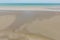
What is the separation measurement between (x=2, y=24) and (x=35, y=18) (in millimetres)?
128

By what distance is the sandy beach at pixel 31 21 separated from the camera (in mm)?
401

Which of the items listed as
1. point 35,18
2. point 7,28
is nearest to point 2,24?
point 7,28

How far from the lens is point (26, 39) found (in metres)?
0.41

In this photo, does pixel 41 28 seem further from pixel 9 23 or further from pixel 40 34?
pixel 9 23

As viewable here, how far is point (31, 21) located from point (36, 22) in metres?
0.02

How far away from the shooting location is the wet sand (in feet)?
1.32

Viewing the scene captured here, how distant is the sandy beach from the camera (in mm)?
401

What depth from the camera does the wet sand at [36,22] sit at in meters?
0.40

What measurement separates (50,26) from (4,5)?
0.19 m

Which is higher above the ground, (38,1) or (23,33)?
(38,1)

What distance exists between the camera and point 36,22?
1.34 ft

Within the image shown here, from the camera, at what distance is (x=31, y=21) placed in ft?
1.33

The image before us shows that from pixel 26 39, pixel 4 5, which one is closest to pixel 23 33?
pixel 26 39

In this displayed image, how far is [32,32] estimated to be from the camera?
16.0 inches
